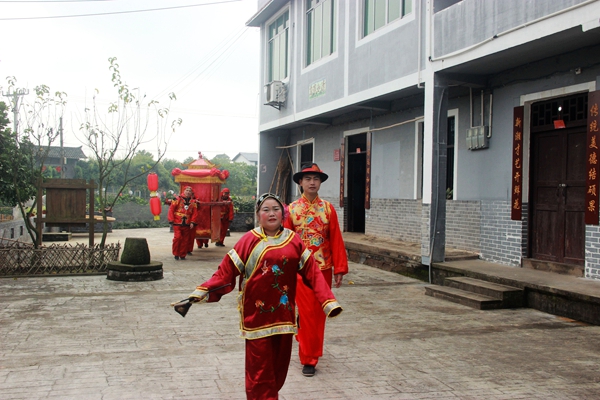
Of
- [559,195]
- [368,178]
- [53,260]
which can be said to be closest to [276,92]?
[368,178]

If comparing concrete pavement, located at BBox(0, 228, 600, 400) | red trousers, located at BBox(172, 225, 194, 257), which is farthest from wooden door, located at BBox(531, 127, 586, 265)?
red trousers, located at BBox(172, 225, 194, 257)

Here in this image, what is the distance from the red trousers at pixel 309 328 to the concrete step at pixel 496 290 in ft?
Answer: 11.5

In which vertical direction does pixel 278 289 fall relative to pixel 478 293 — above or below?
above

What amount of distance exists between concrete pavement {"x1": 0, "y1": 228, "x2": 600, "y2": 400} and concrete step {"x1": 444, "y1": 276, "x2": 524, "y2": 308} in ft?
0.50

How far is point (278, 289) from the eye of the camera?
3.69 metres

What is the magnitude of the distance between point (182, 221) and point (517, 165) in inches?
269

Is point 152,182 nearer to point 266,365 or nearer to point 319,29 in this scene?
point 319,29

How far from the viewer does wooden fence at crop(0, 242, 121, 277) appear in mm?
9305

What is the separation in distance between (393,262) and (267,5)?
925 centimetres

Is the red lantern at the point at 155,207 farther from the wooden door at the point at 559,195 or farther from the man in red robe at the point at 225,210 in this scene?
the wooden door at the point at 559,195

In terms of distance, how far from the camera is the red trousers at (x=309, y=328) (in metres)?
4.60

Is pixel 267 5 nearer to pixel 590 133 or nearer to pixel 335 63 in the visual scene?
pixel 335 63

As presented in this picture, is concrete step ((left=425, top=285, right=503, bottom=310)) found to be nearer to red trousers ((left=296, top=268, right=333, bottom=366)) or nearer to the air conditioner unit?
red trousers ((left=296, top=268, right=333, bottom=366))

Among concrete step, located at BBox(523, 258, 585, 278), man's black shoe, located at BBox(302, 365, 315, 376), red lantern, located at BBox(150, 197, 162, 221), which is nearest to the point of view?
man's black shoe, located at BBox(302, 365, 315, 376)
